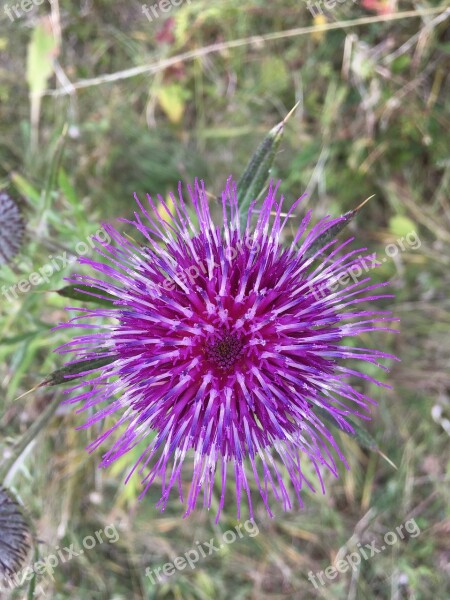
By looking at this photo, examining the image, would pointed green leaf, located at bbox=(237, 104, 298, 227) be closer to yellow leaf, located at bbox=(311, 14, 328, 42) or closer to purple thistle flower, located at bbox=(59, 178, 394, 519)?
purple thistle flower, located at bbox=(59, 178, 394, 519)

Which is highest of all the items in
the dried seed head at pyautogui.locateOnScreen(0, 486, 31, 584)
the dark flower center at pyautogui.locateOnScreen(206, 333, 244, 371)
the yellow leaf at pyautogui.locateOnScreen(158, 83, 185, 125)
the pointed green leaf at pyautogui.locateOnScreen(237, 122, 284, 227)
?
the yellow leaf at pyautogui.locateOnScreen(158, 83, 185, 125)

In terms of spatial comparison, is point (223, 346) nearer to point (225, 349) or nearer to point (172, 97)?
point (225, 349)

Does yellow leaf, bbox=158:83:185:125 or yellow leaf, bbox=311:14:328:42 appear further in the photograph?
yellow leaf, bbox=158:83:185:125

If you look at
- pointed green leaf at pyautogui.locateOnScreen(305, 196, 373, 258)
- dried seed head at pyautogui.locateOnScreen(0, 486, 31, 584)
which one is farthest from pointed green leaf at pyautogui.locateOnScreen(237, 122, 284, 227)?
dried seed head at pyautogui.locateOnScreen(0, 486, 31, 584)

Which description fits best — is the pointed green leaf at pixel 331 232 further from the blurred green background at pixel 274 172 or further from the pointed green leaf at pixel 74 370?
the blurred green background at pixel 274 172

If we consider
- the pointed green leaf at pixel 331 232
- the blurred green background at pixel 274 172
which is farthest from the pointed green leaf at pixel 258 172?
the blurred green background at pixel 274 172

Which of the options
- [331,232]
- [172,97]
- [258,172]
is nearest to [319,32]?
[172,97]
